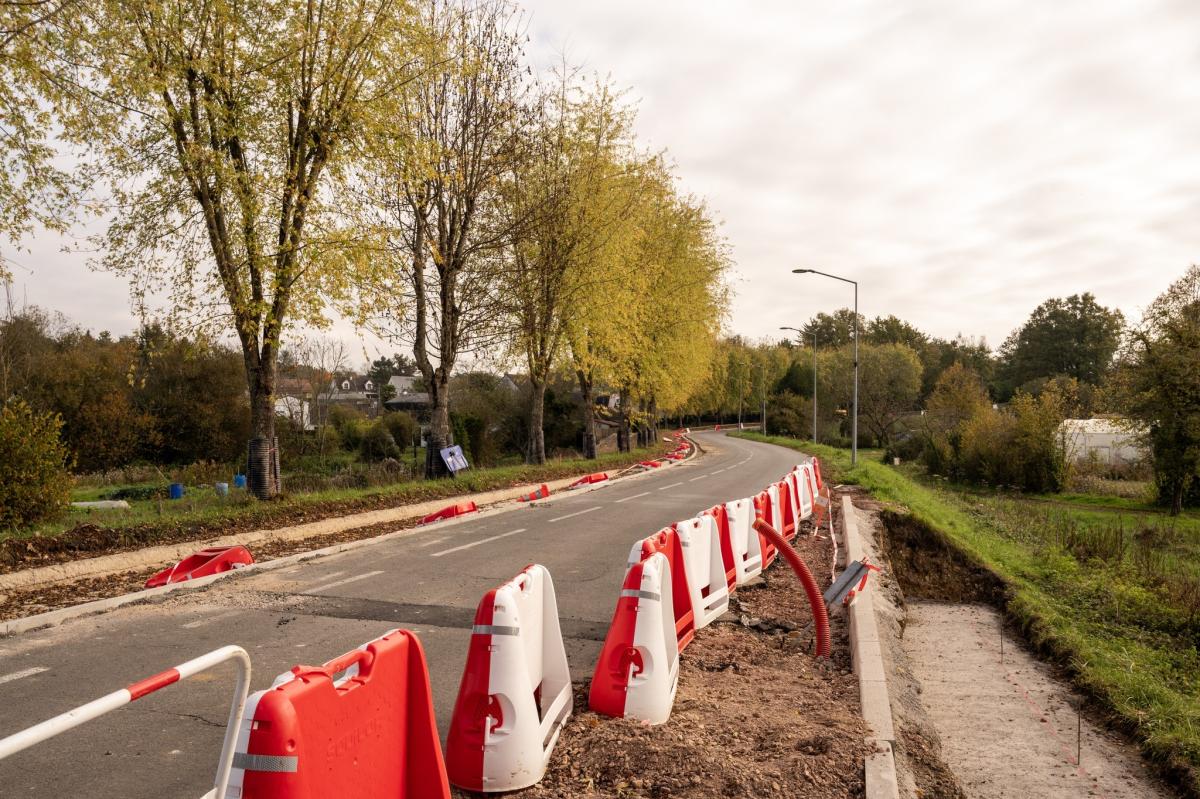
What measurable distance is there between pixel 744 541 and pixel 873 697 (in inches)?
157

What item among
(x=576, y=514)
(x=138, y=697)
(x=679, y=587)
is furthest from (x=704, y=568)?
(x=576, y=514)

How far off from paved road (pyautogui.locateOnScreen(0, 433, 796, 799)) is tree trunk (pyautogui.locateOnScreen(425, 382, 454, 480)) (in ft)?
21.8

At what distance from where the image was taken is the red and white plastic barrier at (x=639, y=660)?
493cm

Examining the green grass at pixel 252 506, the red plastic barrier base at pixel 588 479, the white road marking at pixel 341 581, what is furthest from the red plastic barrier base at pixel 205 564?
the red plastic barrier base at pixel 588 479

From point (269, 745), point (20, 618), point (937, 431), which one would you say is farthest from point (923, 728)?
point (937, 431)

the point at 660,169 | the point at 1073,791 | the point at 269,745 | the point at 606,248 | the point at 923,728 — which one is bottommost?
the point at 1073,791

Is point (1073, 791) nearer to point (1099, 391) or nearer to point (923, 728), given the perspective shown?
point (923, 728)

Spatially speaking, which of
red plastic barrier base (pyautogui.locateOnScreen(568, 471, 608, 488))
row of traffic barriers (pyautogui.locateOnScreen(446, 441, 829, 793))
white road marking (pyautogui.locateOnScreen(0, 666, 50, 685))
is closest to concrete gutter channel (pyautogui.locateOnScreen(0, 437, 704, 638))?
white road marking (pyautogui.locateOnScreen(0, 666, 50, 685))

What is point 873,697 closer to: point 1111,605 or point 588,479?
point 1111,605

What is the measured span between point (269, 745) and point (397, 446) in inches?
1773

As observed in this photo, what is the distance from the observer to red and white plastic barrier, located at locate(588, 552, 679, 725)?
493cm

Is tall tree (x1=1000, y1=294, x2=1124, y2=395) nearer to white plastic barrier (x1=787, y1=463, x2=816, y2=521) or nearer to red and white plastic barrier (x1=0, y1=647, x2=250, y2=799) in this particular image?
white plastic barrier (x1=787, y1=463, x2=816, y2=521)

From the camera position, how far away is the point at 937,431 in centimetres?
6091

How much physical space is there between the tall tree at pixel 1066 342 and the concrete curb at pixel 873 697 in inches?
3441
